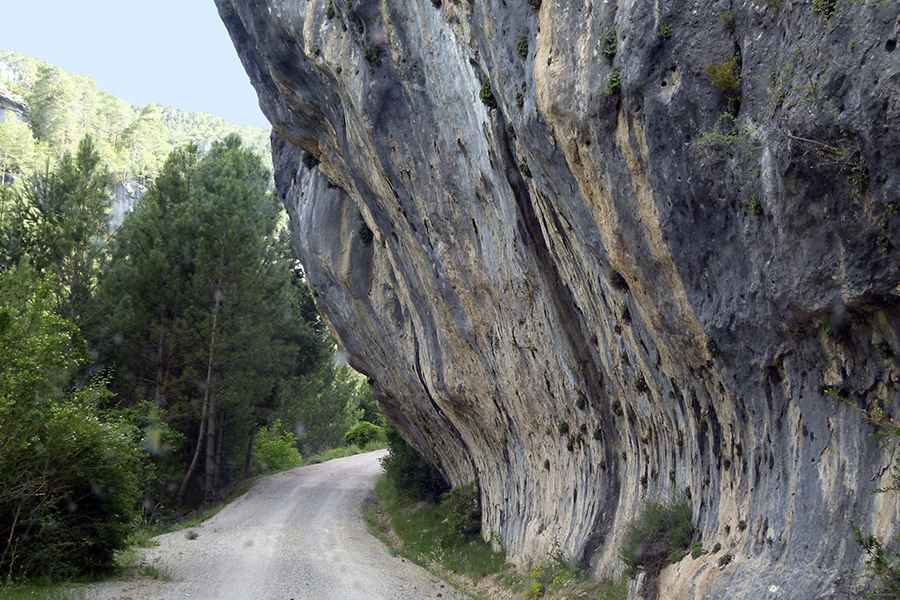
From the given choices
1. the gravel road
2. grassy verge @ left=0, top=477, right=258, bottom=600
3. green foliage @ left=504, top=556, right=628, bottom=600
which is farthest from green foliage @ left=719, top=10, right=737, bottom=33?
grassy verge @ left=0, top=477, right=258, bottom=600

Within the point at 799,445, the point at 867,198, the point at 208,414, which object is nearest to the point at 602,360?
the point at 799,445

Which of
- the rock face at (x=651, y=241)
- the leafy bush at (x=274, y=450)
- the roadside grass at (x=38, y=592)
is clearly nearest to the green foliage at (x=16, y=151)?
the leafy bush at (x=274, y=450)

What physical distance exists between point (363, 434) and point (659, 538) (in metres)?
43.7

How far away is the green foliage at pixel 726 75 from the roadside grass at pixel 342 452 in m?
38.3

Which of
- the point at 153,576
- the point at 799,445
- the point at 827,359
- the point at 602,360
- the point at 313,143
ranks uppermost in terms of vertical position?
the point at 313,143

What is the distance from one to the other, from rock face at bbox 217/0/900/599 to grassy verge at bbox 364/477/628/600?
0.50 metres

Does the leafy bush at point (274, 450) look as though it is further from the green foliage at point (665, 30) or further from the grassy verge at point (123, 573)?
the green foliage at point (665, 30)

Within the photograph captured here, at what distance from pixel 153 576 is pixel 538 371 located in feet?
25.8

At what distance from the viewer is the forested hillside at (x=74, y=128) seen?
81.8 meters

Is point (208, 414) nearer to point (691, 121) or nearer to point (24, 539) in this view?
point (24, 539)

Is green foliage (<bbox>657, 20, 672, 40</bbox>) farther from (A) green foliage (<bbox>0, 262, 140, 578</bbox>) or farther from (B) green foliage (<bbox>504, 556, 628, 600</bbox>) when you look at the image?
(A) green foliage (<bbox>0, 262, 140, 578</bbox>)

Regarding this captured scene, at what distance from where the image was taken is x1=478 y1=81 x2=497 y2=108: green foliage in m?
12.6

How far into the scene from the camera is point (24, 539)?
14.9 m

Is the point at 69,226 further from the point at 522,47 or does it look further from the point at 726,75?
the point at 726,75
